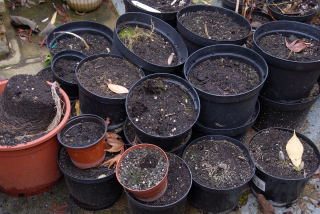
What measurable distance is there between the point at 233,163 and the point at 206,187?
0.29 m

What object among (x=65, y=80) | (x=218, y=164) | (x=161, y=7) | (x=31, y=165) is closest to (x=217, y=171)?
(x=218, y=164)

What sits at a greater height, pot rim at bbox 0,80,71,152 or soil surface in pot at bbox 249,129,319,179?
pot rim at bbox 0,80,71,152

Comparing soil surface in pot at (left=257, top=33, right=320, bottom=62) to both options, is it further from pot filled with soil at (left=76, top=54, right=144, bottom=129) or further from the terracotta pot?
the terracotta pot

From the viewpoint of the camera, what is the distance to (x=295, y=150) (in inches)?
103

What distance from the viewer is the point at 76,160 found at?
2.37m

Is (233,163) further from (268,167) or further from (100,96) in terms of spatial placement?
(100,96)

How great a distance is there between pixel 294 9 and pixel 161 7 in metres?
1.24

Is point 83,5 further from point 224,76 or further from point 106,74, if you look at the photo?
point 224,76

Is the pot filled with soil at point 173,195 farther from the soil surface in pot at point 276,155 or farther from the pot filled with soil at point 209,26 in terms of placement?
the pot filled with soil at point 209,26

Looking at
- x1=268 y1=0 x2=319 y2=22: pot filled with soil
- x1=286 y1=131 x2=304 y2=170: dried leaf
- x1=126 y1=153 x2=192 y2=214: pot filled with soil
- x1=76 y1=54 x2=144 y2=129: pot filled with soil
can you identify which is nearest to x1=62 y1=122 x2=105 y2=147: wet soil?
x1=76 y1=54 x2=144 y2=129: pot filled with soil

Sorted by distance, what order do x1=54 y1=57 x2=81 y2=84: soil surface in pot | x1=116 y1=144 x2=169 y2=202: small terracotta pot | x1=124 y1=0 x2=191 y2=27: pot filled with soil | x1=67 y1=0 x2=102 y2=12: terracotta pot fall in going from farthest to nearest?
x1=67 y1=0 x2=102 y2=12: terracotta pot, x1=124 y1=0 x2=191 y2=27: pot filled with soil, x1=54 y1=57 x2=81 y2=84: soil surface in pot, x1=116 y1=144 x2=169 y2=202: small terracotta pot

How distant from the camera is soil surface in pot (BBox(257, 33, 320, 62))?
9.11 ft

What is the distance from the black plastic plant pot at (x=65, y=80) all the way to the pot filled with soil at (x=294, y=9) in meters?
1.76

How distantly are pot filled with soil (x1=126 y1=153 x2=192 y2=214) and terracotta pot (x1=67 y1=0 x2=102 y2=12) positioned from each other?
234cm
